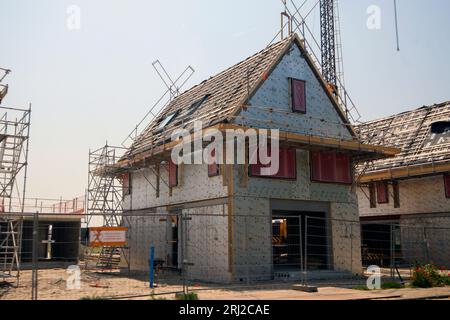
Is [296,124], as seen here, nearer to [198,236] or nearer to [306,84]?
[306,84]

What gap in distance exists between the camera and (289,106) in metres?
21.6

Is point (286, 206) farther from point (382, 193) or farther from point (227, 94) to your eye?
point (382, 193)

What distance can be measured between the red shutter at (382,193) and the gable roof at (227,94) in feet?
30.1

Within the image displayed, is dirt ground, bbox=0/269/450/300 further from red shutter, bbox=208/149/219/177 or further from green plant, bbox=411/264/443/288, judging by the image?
red shutter, bbox=208/149/219/177

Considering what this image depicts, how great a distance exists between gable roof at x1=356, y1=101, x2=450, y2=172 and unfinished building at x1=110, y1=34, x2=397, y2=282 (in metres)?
5.27

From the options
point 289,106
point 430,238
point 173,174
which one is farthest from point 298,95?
point 430,238

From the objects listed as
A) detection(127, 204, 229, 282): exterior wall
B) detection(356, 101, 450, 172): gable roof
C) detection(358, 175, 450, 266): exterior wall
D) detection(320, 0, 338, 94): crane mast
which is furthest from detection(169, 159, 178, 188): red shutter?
detection(320, 0, 338, 94): crane mast

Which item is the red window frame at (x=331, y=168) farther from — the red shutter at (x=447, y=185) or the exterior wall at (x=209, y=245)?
the red shutter at (x=447, y=185)

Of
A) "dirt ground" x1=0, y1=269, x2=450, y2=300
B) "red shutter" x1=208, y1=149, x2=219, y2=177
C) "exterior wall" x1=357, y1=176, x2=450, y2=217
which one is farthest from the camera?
"exterior wall" x1=357, y1=176, x2=450, y2=217

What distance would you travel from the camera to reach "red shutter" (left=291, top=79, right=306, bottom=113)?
71.3 feet

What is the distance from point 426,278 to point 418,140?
52.4 feet
